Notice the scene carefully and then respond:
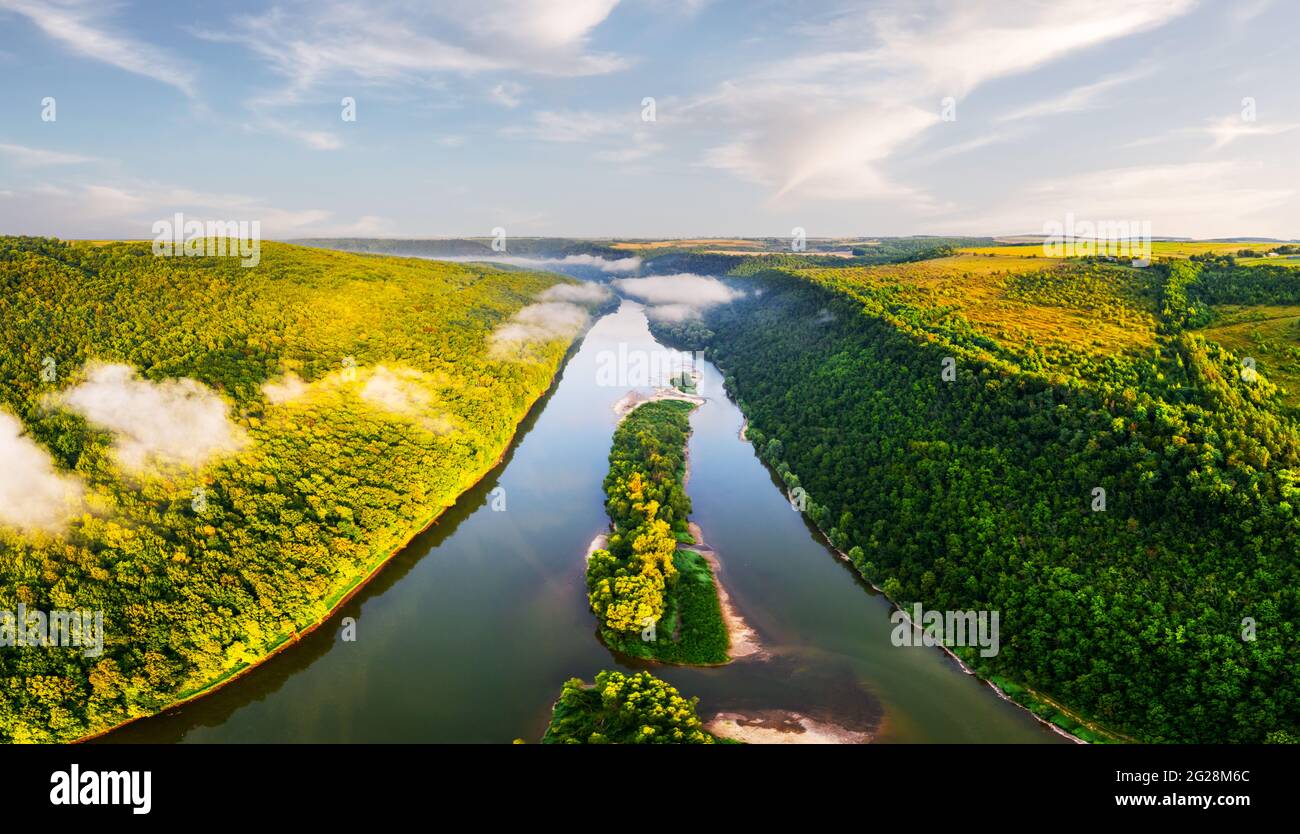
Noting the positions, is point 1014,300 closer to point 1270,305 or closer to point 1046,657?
point 1270,305

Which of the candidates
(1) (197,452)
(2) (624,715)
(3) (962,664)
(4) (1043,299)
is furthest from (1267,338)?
(1) (197,452)

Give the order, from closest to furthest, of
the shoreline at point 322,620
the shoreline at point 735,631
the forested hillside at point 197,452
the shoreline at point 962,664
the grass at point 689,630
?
1. the shoreline at point 962,664
2. the shoreline at point 322,620
3. the forested hillside at point 197,452
4. the grass at point 689,630
5. the shoreline at point 735,631

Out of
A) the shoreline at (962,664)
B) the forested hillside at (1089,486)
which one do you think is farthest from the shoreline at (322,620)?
the shoreline at (962,664)

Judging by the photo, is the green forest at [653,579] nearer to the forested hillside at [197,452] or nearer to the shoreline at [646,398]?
the forested hillside at [197,452]

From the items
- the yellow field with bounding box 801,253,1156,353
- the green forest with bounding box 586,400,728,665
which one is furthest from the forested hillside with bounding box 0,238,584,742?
the yellow field with bounding box 801,253,1156,353

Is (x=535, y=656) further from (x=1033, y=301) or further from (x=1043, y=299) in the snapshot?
(x=1043, y=299)

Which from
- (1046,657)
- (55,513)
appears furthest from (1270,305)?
(55,513)

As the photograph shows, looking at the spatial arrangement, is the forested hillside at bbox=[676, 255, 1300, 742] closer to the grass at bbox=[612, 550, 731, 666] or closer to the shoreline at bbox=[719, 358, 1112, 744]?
the shoreline at bbox=[719, 358, 1112, 744]
